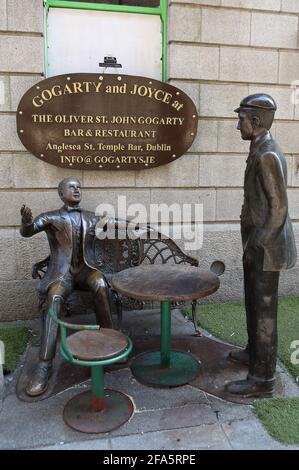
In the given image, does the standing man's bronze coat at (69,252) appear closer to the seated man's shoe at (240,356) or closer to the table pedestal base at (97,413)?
the table pedestal base at (97,413)

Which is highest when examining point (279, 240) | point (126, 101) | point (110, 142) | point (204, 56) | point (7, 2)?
point (7, 2)

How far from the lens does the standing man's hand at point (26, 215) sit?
13.3 feet

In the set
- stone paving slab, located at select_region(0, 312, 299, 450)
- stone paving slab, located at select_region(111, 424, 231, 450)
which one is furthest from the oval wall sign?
stone paving slab, located at select_region(111, 424, 231, 450)

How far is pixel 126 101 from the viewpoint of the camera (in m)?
5.33

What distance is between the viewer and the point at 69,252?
4.37 metres

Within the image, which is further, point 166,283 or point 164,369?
point 164,369

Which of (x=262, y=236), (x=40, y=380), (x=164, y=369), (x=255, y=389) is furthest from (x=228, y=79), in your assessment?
(x=40, y=380)

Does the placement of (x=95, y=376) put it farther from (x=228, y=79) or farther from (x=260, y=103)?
(x=228, y=79)

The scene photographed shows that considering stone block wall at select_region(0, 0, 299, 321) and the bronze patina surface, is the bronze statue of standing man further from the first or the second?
stone block wall at select_region(0, 0, 299, 321)

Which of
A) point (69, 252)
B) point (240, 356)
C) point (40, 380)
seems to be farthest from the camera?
point (69, 252)

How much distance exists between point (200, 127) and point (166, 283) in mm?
2676
